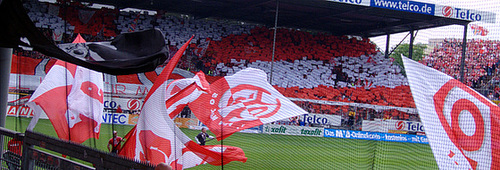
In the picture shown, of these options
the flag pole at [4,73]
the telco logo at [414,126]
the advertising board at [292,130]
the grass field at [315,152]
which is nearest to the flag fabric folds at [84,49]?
the flag pole at [4,73]

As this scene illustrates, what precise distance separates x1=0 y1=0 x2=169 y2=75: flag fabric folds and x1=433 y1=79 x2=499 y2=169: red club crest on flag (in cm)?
219

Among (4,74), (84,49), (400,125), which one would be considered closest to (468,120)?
(84,49)

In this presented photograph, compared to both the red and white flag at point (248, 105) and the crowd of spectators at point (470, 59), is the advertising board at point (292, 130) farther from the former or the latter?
the red and white flag at point (248, 105)

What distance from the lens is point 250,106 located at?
7.03 meters

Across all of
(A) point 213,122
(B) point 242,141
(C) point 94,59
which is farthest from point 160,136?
(B) point 242,141

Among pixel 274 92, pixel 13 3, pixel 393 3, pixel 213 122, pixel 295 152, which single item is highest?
pixel 393 3

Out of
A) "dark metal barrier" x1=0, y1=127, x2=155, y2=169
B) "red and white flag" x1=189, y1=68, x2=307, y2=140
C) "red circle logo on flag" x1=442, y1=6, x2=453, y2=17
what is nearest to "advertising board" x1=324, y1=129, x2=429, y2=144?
"red circle logo on flag" x1=442, y1=6, x2=453, y2=17

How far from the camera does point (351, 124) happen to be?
66.1 feet

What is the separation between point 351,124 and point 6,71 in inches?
657

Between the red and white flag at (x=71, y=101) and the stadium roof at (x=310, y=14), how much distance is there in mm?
13855

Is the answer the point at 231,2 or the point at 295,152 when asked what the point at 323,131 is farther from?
the point at 231,2

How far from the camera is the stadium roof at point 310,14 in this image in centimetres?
2055

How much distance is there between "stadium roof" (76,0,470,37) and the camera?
809 inches

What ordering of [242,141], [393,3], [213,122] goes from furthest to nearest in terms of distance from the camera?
[393,3] → [242,141] → [213,122]
